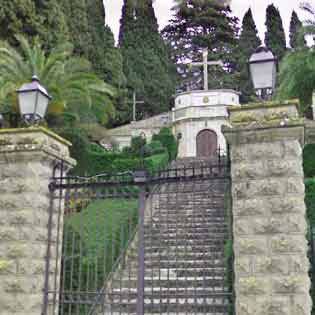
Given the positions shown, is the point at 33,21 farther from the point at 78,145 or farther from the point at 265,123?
the point at 265,123

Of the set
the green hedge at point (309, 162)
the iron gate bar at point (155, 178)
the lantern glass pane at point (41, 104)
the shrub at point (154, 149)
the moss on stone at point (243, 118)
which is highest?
the shrub at point (154, 149)

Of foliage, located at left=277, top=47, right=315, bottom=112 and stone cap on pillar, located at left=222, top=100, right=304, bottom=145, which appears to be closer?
stone cap on pillar, located at left=222, top=100, right=304, bottom=145

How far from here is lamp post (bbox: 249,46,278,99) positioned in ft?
17.4

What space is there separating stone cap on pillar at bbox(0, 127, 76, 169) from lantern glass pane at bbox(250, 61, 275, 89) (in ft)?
9.05

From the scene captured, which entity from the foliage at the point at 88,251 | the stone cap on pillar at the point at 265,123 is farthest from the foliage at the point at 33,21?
the stone cap on pillar at the point at 265,123

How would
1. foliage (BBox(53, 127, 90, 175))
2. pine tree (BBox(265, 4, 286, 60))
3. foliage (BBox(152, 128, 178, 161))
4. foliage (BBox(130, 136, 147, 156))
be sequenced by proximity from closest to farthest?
1. foliage (BBox(53, 127, 90, 175))
2. foliage (BBox(130, 136, 147, 156))
3. foliage (BBox(152, 128, 178, 161))
4. pine tree (BBox(265, 4, 286, 60))

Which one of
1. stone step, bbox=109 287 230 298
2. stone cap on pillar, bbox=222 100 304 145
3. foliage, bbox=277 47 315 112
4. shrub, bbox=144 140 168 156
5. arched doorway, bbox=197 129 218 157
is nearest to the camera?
stone cap on pillar, bbox=222 100 304 145

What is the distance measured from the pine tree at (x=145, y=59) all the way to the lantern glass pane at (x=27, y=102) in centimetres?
3205

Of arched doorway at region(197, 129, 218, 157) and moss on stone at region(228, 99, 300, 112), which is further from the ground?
arched doorway at region(197, 129, 218, 157)

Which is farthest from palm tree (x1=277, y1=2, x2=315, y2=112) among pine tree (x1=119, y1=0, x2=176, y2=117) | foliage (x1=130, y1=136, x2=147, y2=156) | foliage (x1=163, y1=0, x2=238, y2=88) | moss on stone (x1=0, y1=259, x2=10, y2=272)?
foliage (x1=163, y1=0, x2=238, y2=88)

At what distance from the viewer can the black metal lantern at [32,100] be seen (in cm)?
587

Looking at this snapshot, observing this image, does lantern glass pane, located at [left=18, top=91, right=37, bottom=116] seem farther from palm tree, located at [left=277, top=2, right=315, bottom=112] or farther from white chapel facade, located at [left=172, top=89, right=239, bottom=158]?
white chapel facade, located at [left=172, top=89, right=239, bottom=158]

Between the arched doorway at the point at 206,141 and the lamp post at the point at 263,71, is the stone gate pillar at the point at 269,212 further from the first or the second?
the arched doorway at the point at 206,141

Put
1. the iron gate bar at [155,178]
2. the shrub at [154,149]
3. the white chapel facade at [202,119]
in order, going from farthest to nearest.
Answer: the white chapel facade at [202,119], the shrub at [154,149], the iron gate bar at [155,178]
